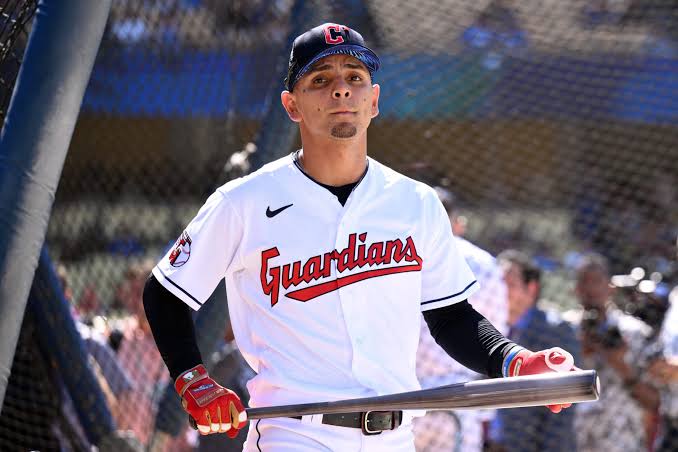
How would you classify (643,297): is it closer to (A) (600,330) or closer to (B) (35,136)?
(A) (600,330)

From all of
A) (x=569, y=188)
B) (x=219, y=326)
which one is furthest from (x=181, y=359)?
(x=569, y=188)

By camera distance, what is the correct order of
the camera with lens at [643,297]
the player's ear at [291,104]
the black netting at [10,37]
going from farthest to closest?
the camera with lens at [643,297] → the black netting at [10,37] → the player's ear at [291,104]

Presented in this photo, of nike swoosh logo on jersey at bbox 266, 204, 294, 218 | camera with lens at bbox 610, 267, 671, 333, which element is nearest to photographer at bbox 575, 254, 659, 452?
camera with lens at bbox 610, 267, 671, 333

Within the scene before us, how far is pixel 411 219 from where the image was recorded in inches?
99.0

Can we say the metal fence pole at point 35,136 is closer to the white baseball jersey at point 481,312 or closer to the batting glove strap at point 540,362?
the batting glove strap at point 540,362

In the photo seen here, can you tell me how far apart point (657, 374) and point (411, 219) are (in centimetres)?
254

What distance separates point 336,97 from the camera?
7.98 feet

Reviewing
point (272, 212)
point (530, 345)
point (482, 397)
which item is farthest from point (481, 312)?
point (482, 397)

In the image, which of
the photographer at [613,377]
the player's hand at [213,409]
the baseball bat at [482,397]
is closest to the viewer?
the baseball bat at [482,397]

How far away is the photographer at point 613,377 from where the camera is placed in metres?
4.98

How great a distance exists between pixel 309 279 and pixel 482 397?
511 mm

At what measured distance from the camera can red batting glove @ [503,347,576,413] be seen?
221 centimetres

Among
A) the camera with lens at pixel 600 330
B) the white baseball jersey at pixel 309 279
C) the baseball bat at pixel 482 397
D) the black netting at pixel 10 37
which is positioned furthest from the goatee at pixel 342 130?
the camera with lens at pixel 600 330

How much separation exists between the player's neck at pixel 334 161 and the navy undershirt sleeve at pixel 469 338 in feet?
1.44
